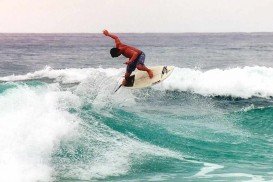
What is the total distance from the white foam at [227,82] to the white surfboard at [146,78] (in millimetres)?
10097

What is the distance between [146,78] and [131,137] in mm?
2201

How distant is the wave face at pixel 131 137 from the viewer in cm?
1056

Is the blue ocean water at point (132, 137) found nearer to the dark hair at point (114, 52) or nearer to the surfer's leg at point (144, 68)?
the surfer's leg at point (144, 68)

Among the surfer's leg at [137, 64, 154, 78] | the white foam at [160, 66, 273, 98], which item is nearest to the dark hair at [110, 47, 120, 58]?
the surfer's leg at [137, 64, 154, 78]

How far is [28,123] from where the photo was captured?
1239 centimetres

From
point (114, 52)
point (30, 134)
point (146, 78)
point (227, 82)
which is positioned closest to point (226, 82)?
point (227, 82)

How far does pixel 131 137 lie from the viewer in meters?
14.4

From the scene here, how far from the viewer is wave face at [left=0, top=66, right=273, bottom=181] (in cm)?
1056

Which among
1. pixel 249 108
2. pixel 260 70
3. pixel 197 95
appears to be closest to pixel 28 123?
pixel 249 108

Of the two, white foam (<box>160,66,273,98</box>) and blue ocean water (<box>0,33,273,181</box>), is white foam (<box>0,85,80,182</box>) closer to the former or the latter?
blue ocean water (<box>0,33,273,181</box>)

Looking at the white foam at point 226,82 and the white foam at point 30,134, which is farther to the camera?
the white foam at point 226,82

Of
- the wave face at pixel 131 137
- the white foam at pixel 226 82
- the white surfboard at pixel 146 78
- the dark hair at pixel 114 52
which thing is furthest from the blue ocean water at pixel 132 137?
the dark hair at pixel 114 52

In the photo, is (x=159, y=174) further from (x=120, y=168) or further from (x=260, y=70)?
(x=260, y=70)

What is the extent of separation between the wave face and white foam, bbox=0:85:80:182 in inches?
0.9
